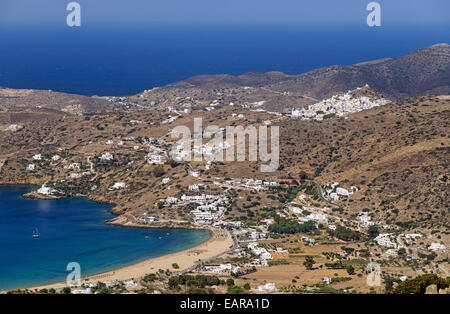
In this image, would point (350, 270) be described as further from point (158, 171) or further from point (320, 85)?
point (320, 85)

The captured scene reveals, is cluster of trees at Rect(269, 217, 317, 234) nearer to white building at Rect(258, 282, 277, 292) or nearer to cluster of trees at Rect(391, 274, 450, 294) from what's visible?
white building at Rect(258, 282, 277, 292)

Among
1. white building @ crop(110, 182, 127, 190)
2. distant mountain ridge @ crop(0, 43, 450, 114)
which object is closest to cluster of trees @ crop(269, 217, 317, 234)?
white building @ crop(110, 182, 127, 190)

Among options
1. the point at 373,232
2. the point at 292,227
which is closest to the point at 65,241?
the point at 292,227

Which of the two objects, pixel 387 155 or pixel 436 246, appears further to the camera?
pixel 387 155

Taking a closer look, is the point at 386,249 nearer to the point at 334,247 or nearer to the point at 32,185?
the point at 334,247

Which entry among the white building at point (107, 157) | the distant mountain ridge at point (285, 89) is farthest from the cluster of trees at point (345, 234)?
the distant mountain ridge at point (285, 89)
